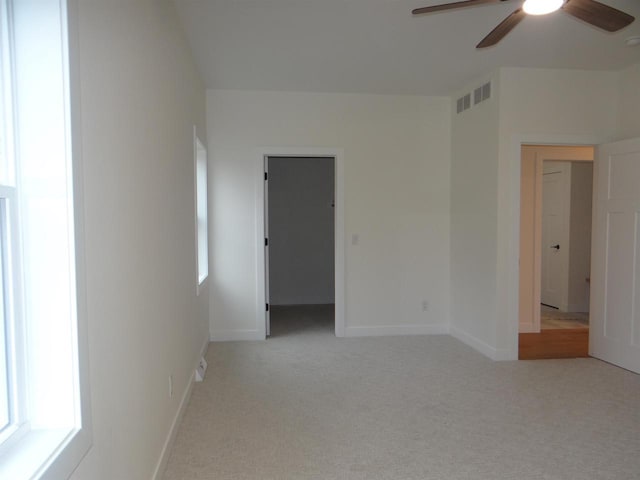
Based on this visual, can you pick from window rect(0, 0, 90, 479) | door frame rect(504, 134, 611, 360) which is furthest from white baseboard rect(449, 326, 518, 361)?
window rect(0, 0, 90, 479)

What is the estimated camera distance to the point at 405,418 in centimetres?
285

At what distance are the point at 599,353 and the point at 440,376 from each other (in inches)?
65.9

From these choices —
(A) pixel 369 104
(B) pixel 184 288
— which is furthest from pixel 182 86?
(A) pixel 369 104

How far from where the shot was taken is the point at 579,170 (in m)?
6.23

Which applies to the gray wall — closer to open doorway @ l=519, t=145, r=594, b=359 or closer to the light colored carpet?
the light colored carpet

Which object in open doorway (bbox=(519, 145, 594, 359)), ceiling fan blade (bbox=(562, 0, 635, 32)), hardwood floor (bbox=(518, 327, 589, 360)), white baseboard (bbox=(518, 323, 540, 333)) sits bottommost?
hardwood floor (bbox=(518, 327, 589, 360))

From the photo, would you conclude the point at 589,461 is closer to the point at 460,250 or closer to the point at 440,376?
the point at 440,376

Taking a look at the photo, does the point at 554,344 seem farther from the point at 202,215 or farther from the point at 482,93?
the point at 202,215

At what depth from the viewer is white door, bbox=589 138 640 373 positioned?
3.66 metres

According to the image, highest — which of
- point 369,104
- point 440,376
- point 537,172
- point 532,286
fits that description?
point 369,104

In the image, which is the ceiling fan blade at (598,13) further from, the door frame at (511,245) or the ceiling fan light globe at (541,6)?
the door frame at (511,245)

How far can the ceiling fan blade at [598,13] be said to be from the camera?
2.07 metres

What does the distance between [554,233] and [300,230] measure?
388 cm

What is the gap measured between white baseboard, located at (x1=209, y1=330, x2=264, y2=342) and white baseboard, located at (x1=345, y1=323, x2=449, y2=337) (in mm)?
1011
